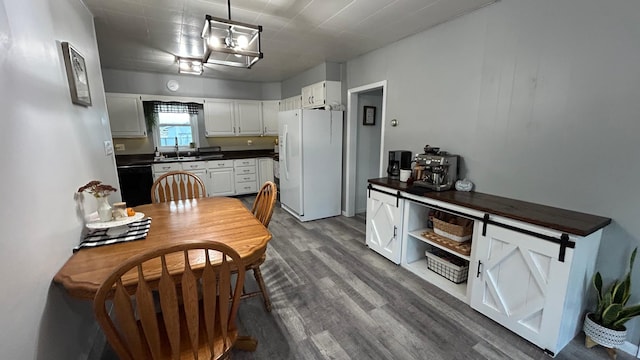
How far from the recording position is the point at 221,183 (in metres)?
5.20

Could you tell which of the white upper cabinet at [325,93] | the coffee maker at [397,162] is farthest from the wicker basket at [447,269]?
the white upper cabinet at [325,93]

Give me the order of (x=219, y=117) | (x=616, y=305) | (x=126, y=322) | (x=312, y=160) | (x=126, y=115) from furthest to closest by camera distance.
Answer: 1. (x=219, y=117)
2. (x=126, y=115)
3. (x=312, y=160)
4. (x=616, y=305)
5. (x=126, y=322)

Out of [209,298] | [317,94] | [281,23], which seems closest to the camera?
[209,298]

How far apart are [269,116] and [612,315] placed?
18.6 ft

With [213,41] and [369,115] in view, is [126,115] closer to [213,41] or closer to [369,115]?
[213,41]

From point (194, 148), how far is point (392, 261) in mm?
4539

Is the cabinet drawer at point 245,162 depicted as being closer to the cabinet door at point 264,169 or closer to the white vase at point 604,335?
the cabinet door at point 264,169

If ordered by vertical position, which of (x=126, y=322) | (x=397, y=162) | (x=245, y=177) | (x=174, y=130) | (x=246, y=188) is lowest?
(x=246, y=188)

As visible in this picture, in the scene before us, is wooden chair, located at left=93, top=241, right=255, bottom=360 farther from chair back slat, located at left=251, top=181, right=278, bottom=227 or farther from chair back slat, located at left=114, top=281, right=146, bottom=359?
chair back slat, located at left=251, top=181, right=278, bottom=227

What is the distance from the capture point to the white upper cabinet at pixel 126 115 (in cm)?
448

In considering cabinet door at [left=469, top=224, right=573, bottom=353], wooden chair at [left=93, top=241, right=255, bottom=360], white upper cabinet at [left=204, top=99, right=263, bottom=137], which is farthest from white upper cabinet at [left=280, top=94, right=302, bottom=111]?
wooden chair at [left=93, top=241, right=255, bottom=360]

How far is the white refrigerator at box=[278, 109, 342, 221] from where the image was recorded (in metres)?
3.83

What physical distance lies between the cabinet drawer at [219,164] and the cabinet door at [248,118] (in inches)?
30.6

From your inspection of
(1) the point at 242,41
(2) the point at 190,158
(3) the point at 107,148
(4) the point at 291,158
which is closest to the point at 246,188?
(2) the point at 190,158
